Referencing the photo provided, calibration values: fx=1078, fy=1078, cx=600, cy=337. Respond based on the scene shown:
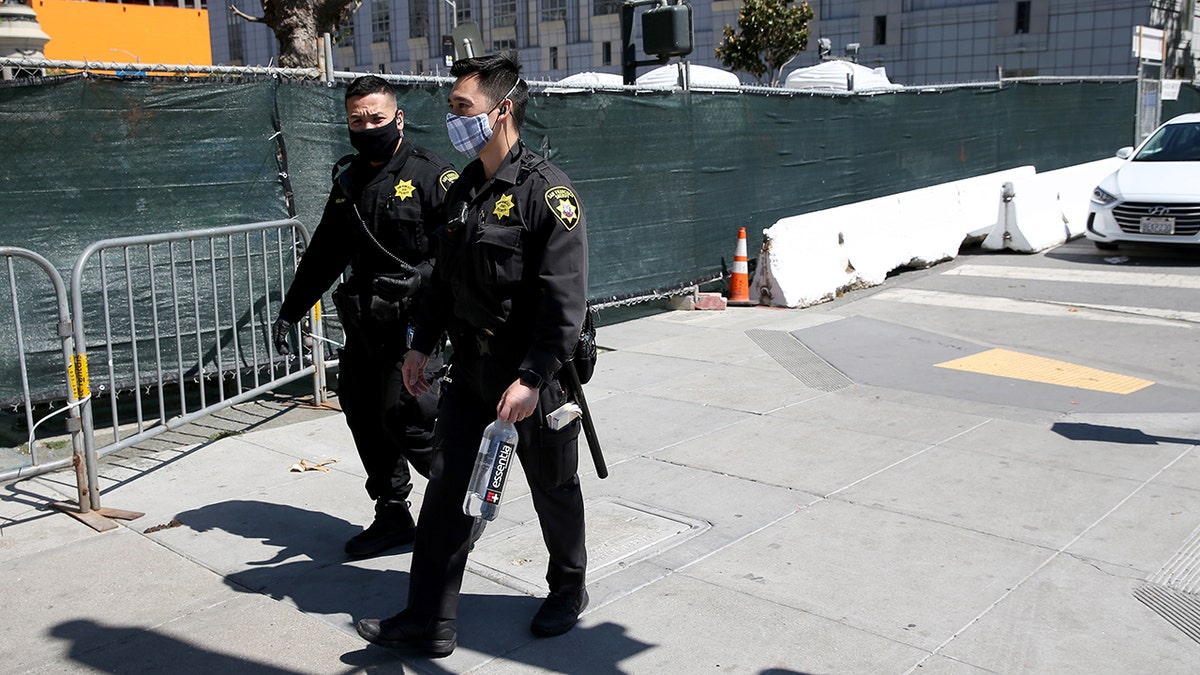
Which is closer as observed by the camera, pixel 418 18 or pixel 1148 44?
pixel 1148 44

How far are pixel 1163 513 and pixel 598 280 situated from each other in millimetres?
5188

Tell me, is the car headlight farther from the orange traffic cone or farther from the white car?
the orange traffic cone

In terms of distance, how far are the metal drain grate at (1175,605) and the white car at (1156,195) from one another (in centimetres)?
931

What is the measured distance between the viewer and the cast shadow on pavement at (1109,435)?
19.7 ft

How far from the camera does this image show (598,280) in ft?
30.2

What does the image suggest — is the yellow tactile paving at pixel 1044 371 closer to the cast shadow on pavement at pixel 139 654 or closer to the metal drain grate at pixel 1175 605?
the metal drain grate at pixel 1175 605

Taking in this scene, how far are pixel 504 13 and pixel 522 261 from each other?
45938 mm

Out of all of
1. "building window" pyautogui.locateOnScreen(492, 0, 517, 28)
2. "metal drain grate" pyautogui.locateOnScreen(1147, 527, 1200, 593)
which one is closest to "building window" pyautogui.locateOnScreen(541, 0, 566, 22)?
"building window" pyautogui.locateOnScreen(492, 0, 517, 28)

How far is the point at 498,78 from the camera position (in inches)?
140

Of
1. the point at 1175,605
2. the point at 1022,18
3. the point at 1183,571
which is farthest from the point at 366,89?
the point at 1022,18

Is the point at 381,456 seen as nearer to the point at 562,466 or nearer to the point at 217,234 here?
the point at 562,466

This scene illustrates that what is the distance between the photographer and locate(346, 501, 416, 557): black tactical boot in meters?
4.56

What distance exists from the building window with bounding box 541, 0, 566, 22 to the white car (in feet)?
112

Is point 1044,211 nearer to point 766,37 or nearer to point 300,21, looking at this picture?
point 300,21
